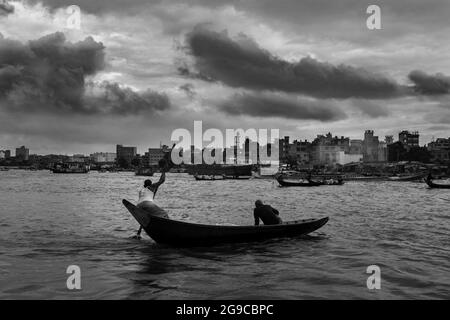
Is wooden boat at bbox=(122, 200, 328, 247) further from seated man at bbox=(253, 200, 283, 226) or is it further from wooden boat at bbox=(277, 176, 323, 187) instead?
wooden boat at bbox=(277, 176, 323, 187)

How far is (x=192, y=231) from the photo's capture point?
1596cm

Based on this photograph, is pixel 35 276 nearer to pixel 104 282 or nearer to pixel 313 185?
pixel 104 282

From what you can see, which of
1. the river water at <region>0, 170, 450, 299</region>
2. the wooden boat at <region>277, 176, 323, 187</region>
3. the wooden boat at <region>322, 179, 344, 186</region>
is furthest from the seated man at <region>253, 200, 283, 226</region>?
the wooden boat at <region>322, 179, 344, 186</region>

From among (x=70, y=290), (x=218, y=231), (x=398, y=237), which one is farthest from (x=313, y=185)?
(x=70, y=290)

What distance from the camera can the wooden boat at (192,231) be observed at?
15.7 metres

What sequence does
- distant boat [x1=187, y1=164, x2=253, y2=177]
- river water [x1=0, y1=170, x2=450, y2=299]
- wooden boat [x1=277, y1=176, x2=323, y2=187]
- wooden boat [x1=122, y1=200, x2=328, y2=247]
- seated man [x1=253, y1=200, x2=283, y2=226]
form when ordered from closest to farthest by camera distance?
river water [x1=0, y1=170, x2=450, y2=299] → wooden boat [x1=122, y1=200, x2=328, y2=247] → seated man [x1=253, y1=200, x2=283, y2=226] → wooden boat [x1=277, y1=176, x2=323, y2=187] → distant boat [x1=187, y1=164, x2=253, y2=177]

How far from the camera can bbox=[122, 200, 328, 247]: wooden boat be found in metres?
15.7

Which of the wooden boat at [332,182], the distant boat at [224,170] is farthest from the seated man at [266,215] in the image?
the distant boat at [224,170]

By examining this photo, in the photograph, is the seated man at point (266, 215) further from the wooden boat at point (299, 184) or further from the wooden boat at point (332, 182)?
the wooden boat at point (332, 182)
